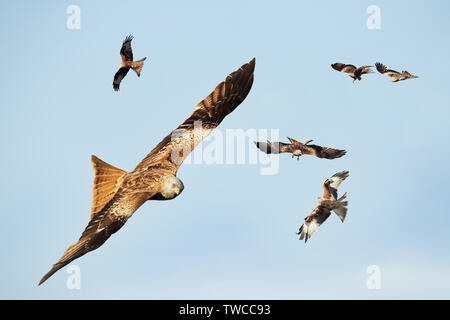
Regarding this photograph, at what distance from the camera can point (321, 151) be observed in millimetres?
16469

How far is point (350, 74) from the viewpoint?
18.2 m

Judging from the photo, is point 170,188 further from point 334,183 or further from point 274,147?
point 334,183

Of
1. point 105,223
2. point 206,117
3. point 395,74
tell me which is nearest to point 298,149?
point 206,117

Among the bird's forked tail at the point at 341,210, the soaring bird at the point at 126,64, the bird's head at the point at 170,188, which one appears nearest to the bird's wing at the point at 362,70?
the bird's forked tail at the point at 341,210

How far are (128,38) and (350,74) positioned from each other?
6.32m

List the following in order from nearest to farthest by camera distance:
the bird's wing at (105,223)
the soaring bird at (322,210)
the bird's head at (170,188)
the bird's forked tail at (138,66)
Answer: the bird's wing at (105,223), the bird's head at (170,188), the soaring bird at (322,210), the bird's forked tail at (138,66)

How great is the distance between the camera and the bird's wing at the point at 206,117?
47.8 feet

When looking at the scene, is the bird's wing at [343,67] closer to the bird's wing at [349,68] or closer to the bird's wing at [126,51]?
the bird's wing at [349,68]

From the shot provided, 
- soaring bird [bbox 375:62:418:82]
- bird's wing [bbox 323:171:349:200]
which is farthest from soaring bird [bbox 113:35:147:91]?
soaring bird [bbox 375:62:418:82]

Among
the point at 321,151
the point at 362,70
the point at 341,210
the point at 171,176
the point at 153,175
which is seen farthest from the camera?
the point at 362,70

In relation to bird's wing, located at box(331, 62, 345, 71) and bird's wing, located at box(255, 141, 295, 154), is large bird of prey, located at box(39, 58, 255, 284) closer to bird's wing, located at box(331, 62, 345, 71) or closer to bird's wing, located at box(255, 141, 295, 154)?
bird's wing, located at box(255, 141, 295, 154)

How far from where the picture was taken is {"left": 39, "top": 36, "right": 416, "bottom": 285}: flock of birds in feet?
40.2

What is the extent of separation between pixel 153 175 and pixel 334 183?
4613 mm
